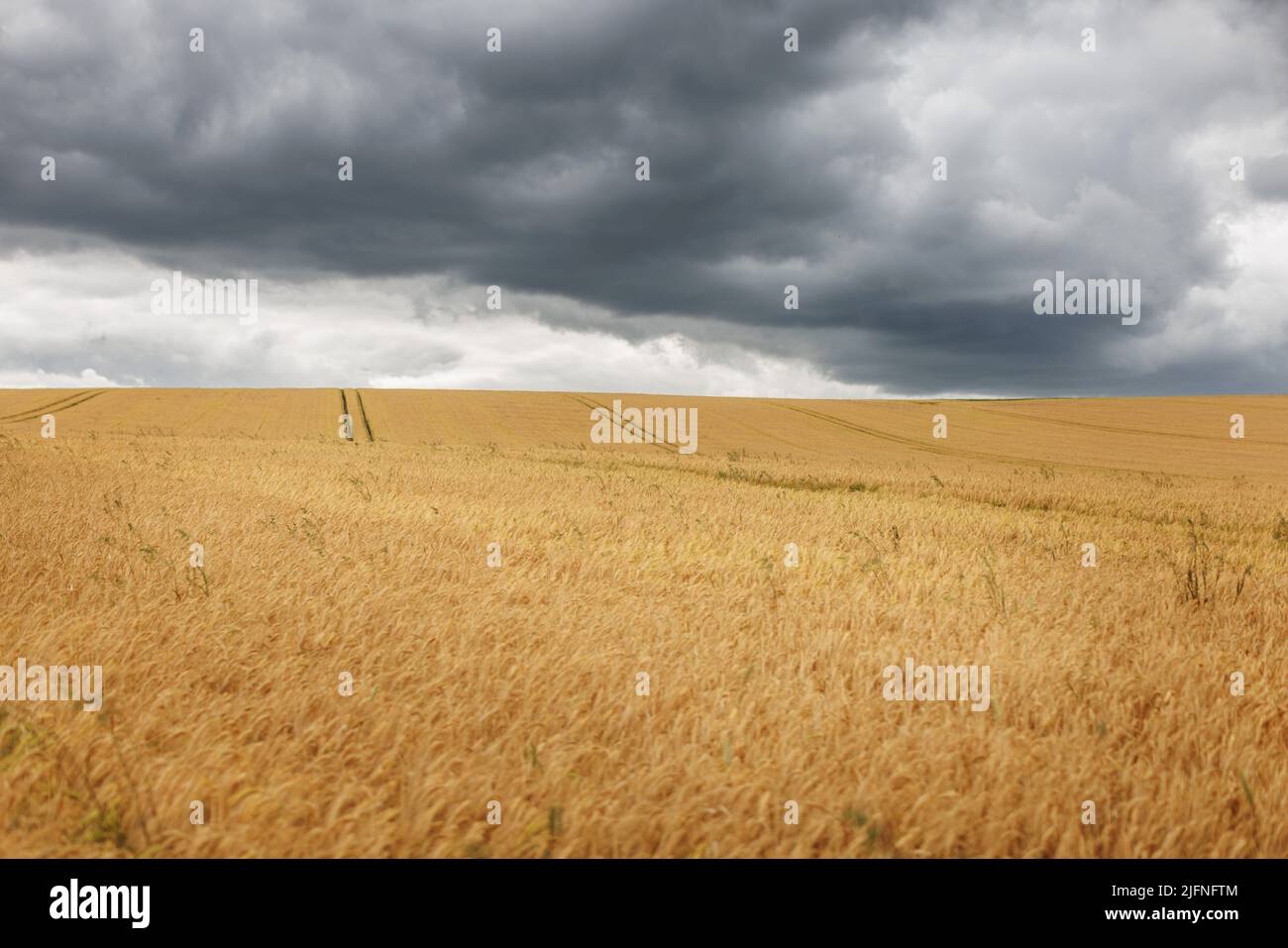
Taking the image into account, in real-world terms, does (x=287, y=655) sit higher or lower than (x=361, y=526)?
lower

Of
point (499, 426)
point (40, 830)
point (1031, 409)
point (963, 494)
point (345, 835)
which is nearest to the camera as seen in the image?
point (40, 830)

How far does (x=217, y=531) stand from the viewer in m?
9.23

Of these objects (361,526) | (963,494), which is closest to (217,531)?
(361,526)

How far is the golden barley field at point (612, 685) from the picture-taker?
3379 millimetres

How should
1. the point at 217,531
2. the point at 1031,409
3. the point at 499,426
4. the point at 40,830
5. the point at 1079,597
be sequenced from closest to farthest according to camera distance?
1. the point at 40,830
2. the point at 1079,597
3. the point at 217,531
4. the point at 499,426
5. the point at 1031,409

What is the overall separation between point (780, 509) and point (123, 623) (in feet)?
38.6

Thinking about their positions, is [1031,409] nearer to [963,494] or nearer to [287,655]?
[963,494]

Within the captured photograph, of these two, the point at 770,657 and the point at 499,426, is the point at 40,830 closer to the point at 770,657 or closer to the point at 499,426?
the point at 770,657

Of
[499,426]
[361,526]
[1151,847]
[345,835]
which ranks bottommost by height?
[1151,847]

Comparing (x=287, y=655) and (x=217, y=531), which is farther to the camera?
(x=217, y=531)

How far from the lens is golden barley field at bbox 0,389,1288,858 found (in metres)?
3.38

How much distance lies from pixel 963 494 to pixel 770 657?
18.2m

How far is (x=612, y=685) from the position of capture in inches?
196

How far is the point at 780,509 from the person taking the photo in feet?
Answer: 49.5
